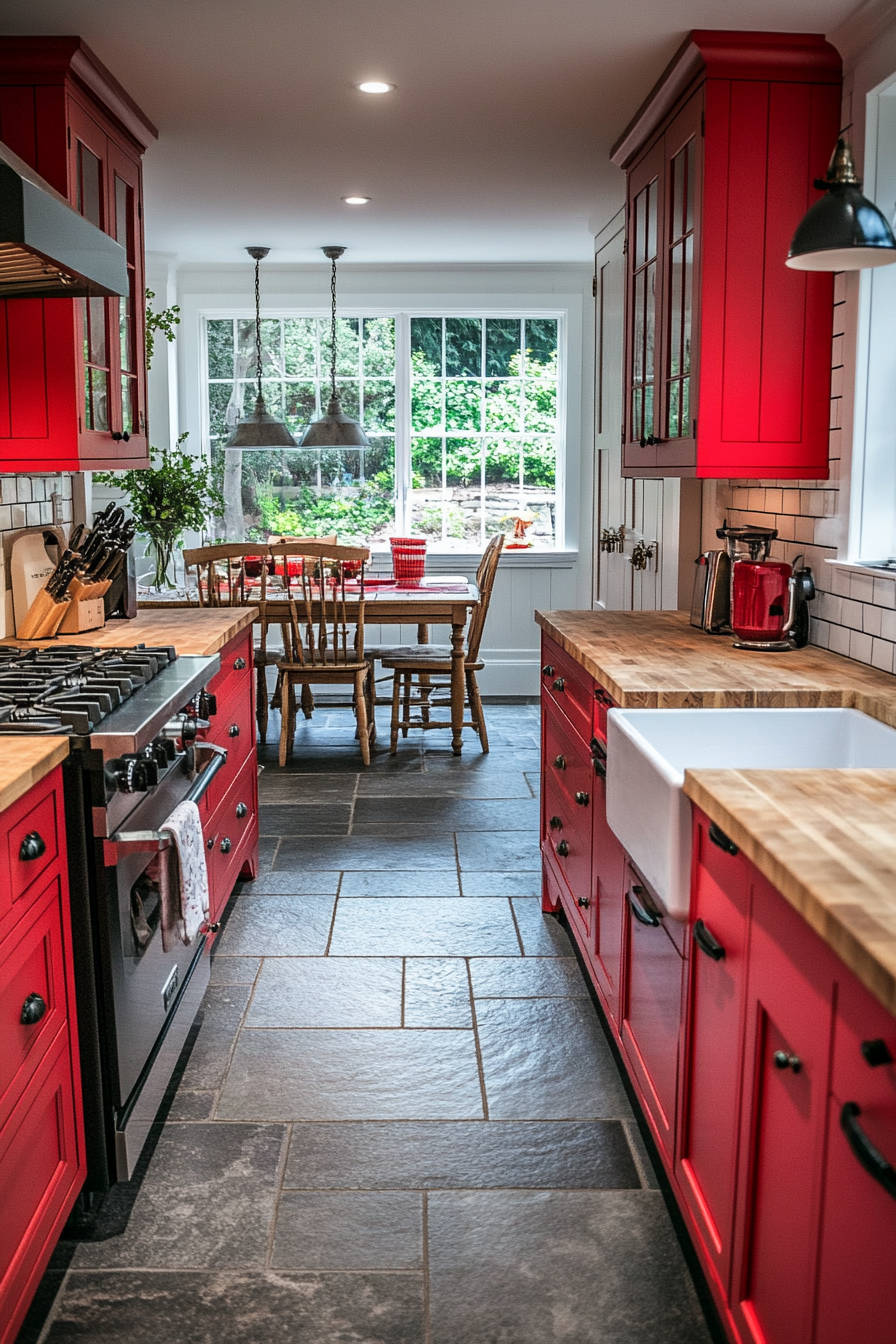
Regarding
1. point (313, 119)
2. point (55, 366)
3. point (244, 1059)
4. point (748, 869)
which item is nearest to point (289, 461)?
point (313, 119)

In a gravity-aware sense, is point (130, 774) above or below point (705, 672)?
below

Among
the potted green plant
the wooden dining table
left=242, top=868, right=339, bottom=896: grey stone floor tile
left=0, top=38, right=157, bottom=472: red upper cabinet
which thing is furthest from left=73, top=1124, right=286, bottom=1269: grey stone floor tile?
the potted green plant

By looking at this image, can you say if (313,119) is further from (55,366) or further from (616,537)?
(616,537)

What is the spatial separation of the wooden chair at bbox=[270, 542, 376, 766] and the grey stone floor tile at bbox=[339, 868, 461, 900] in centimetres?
159

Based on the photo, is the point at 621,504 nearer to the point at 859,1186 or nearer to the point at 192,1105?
the point at 192,1105

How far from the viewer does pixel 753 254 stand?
3104 mm

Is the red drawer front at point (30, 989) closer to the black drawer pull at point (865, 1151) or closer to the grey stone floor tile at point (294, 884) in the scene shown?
the black drawer pull at point (865, 1151)

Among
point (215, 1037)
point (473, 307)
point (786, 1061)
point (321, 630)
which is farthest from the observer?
point (473, 307)

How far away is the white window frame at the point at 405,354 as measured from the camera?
712 cm

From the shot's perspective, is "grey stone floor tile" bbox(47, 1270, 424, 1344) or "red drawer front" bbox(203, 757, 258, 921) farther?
"red drawer front" bbox(203, 757, 258, 921)

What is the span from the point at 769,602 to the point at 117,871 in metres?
1.77

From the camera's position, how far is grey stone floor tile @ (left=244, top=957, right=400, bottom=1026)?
9.98ft

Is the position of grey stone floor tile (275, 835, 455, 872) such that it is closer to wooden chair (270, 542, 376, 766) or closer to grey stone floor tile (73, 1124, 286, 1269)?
wooden chair (270, 542, 376, 766)

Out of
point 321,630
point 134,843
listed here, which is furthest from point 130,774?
point 321,630
